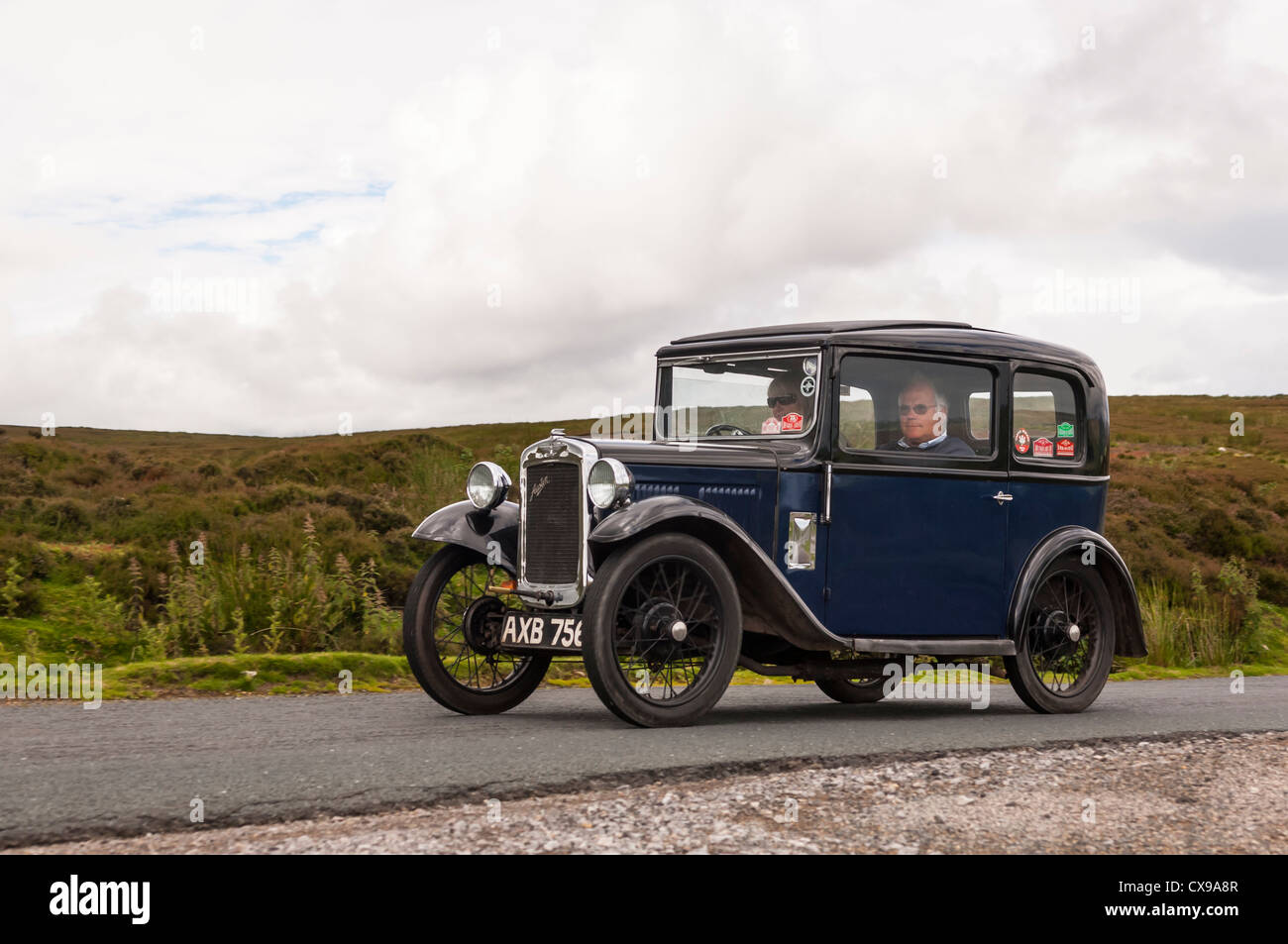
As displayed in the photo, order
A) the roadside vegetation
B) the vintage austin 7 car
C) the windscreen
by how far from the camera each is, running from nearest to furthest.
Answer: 1. the vintage austin 7 car
2. the windscreen
3. the roadside vegetation

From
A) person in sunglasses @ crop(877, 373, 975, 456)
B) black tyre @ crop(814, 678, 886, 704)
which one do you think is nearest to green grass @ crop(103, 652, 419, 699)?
black tyre @ crop(814, 678, 886, 704)

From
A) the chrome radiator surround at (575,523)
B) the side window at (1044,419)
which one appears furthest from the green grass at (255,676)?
the side window at (1044,419)

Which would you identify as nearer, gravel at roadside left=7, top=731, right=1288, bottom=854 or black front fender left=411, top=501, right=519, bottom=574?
gravel at roadside left=7, top=731, right=1288, bottom=854

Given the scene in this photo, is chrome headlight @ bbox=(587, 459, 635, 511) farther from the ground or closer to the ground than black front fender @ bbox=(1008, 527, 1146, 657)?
farther from the ground

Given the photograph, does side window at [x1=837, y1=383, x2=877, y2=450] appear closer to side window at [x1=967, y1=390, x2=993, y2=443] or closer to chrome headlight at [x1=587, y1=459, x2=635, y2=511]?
side window at [x1=967, y1=390, x2=993, y2=443]

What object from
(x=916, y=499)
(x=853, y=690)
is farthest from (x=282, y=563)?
(x=916, y=499)

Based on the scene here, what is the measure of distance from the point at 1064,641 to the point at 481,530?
154 inches

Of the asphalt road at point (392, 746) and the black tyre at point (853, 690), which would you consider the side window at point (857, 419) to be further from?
the black tyre at point (853, 690)

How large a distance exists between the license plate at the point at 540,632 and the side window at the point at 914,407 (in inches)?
78.4

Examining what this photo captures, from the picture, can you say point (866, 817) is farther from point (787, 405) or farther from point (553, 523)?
point (787, 405)

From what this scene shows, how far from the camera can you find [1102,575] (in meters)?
8.48

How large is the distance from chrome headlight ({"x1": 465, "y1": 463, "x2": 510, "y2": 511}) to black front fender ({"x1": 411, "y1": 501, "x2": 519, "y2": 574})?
0.21 ft

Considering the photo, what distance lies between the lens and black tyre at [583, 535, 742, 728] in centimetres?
624

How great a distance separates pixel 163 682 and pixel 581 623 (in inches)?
128
